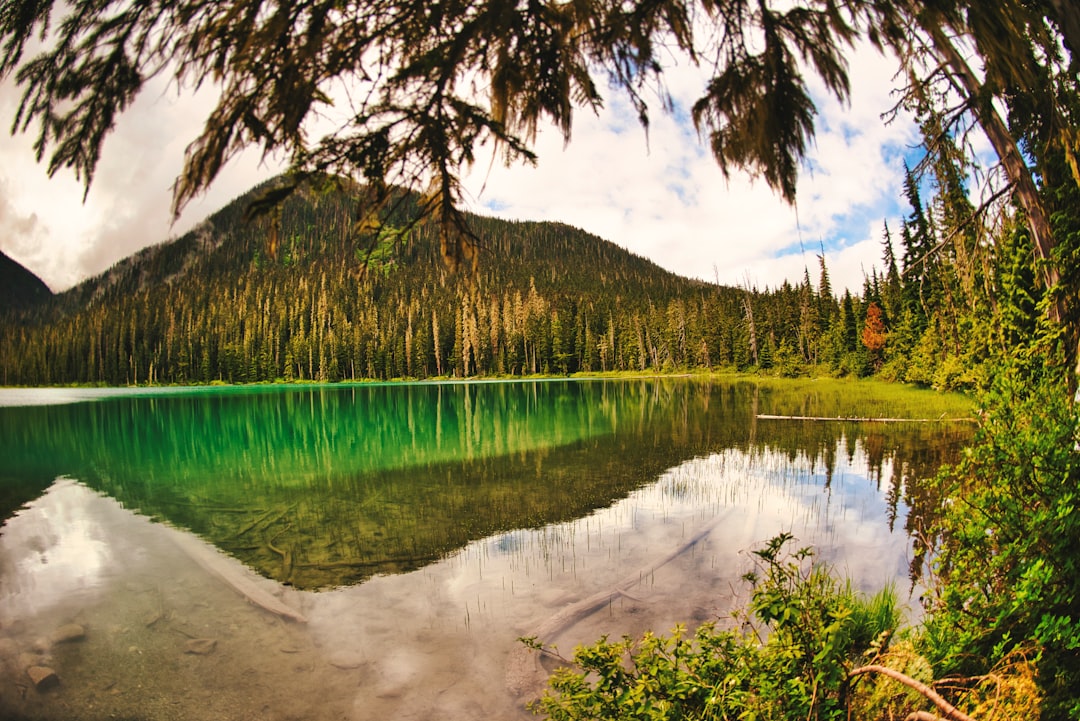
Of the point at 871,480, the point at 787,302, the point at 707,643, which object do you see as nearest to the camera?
the point at 707,643

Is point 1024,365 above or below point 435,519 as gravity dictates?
above

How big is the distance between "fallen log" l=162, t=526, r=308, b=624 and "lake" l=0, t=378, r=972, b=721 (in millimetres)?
47

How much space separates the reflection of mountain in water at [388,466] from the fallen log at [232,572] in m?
0.36

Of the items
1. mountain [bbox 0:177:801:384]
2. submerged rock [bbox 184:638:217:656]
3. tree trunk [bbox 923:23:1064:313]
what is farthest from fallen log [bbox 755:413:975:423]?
mountain [bbox 0:177:801:384]

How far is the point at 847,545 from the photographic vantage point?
9984 mm

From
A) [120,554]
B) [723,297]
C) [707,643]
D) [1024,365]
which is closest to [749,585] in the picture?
[707,643]

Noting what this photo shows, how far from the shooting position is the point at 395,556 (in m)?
10.6

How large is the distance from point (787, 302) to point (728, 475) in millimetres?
69049

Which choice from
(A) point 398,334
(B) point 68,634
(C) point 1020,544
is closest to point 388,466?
(B) point 68,634

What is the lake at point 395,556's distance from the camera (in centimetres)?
662

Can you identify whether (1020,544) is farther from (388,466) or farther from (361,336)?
(361,336)

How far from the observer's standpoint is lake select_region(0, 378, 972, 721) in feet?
21.7

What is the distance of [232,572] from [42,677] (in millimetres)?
3285

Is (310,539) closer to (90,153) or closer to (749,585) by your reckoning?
(749,585)
